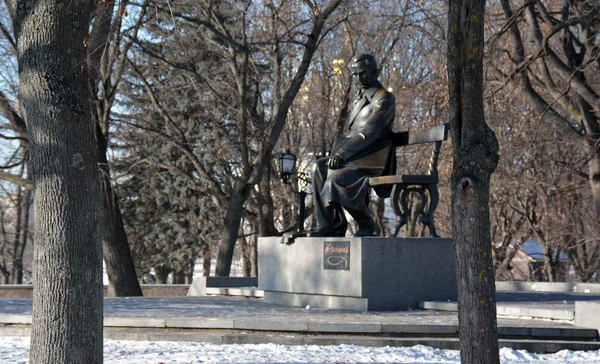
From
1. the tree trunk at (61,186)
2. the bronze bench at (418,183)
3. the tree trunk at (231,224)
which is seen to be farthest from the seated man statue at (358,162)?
the tree trunk at (231,224)

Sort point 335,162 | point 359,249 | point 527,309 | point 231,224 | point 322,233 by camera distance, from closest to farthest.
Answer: point 527,309
point 359,249
point 335,162
point 322,233
point 231,224

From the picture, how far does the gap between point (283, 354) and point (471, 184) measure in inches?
119

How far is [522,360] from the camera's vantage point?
8.20 meters

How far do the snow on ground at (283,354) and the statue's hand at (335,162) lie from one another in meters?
3.88

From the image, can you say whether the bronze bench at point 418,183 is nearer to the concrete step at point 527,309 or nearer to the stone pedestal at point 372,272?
the stone pedestal at point 372,272

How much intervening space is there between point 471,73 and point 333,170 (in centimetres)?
610

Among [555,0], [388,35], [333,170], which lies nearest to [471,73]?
[333,170]

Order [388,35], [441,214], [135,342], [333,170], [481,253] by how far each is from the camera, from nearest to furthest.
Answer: [481,253] → [135,342] → [333,170] → [388,35] → [441,214]

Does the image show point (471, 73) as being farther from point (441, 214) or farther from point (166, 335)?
point (441, 214)

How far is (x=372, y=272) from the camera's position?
11.5 m

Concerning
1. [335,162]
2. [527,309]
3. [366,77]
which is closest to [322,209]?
[335,162]

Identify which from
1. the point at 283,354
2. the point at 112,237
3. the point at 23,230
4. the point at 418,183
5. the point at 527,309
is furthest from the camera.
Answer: the point at 23,230

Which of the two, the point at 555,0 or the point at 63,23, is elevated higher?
the point at 555,0

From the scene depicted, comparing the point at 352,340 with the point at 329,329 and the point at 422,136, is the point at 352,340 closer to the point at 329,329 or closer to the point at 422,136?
the point at 329,329
